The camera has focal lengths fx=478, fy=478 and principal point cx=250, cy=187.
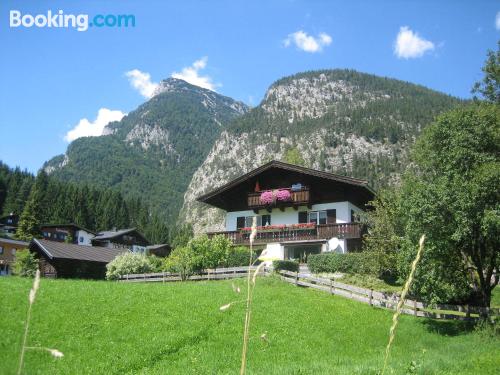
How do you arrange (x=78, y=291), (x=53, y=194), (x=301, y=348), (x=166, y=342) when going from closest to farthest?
1. (x=166, y=342)
2. (x=301, y=348)
3. (x=78, y=291)
4. (x=53, y=194)

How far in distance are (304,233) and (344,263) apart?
664 cm

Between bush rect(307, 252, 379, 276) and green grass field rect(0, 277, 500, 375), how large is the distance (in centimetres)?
864

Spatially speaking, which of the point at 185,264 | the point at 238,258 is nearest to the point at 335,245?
the point at 238,258

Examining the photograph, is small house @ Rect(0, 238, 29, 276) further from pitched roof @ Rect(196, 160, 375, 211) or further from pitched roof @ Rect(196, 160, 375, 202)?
pitched roof @ Rect(196, 160, 375, 202)

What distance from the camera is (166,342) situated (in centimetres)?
1541

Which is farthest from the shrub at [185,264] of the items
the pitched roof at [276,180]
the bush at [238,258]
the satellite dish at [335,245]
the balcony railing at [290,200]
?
the satellite dish at [335,245]

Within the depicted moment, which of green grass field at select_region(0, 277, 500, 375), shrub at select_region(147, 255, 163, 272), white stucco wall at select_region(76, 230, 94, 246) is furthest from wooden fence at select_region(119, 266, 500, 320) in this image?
white stucco wall at select_region(76, 230, 94, 246)

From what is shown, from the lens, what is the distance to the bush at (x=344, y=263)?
1350 inches

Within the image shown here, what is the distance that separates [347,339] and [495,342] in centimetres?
584

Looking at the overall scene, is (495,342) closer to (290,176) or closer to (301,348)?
(301,348)

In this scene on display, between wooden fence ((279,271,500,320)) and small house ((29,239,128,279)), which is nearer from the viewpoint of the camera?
wooden fence ((279,271,500,320))

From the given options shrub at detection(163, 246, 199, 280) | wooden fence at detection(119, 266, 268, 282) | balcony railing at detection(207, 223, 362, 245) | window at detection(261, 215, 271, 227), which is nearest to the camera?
wooden fence at detection(119, 266, 268, 282)

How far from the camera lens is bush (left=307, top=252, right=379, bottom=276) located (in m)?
34.3

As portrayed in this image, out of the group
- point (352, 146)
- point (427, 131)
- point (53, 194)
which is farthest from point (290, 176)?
point (352, 146)
